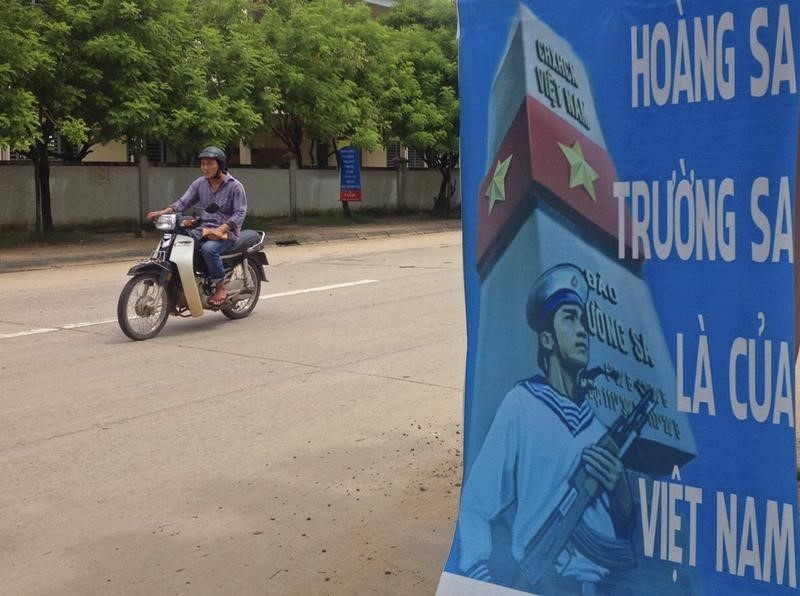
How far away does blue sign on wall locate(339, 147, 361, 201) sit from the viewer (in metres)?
26.9

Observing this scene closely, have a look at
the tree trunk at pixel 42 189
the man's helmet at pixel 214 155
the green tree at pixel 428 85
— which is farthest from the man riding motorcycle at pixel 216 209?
the green tree at pixel 428 85

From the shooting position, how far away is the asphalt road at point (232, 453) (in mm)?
4055

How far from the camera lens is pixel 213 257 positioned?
9484 millimetres

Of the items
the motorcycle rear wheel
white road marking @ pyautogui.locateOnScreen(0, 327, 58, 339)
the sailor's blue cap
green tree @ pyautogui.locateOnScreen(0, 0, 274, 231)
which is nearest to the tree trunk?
green tree @ pyautogui.locateOnScreen(0, 0, 274, 231)

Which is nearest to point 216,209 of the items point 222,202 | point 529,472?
point 222,202

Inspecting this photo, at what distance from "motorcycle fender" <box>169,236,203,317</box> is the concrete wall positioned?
13291 mm

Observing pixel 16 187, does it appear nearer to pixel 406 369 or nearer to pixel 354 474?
pixel 406 369

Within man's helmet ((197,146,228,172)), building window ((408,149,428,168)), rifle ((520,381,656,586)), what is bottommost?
rifle ((520,381,656,586))

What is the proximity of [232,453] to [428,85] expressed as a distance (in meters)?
24.5

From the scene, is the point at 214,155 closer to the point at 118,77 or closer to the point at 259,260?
the point at 259,260

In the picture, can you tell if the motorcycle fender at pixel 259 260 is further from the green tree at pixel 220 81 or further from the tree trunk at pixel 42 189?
the tree trunk at pixel 42 189

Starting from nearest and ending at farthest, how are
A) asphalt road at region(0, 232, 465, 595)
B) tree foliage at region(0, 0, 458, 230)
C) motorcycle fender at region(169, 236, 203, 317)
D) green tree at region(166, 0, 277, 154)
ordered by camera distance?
asphalt road at region(0, 232, 465, 595)
motorcycle fender at region(169, 236, 203, 317)
tree foliage at region(0, 0, 458, 230)
green tree at region(166, 0, 277, 154)

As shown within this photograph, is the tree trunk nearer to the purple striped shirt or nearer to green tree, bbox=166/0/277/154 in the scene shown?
green tree, bbox=166/0/277/154

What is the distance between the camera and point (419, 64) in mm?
29188
